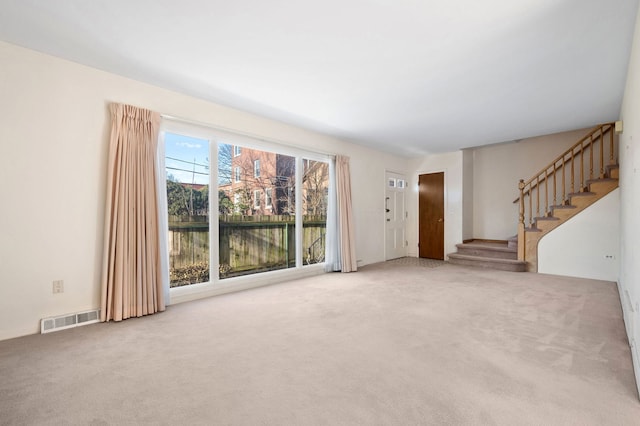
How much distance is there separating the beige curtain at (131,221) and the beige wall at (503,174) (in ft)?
22.5

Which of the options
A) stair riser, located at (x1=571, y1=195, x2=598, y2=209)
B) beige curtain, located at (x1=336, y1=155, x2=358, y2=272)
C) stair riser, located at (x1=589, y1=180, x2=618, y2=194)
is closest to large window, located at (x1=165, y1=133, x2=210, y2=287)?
beige curtain, located at (x1=336, y1=155, x2=358, y2=272)

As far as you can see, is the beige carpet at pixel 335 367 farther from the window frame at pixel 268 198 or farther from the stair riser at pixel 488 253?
the stair riser at pixel 488 253

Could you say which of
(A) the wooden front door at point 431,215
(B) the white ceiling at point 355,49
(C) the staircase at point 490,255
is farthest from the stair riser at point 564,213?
(A) the wooden front door at point 431,215

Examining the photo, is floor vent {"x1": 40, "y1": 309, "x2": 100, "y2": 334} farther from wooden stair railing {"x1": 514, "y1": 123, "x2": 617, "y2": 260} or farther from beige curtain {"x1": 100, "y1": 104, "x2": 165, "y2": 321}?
wooden stair railing {"x1": 514, "y1": 123, "x2": 617, "y2": 260}

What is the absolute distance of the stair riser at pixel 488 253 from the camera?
5770 millimetres

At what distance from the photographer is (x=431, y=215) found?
7.24 meters

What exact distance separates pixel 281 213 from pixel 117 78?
282 centimetres

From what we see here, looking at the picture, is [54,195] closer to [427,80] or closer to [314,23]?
[314,23]

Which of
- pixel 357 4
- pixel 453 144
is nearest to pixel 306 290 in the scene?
pixel 357 4

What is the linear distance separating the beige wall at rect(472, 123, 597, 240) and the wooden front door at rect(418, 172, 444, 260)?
0.88 metres

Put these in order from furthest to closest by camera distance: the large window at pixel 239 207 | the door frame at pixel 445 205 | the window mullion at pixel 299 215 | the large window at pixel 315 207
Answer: the door frame at pixel 445 205 → the large window at pixel 315 207 → the window mullion at pixel 299 215 → the large window at pixel 239 207

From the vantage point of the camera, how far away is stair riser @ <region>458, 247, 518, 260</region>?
5770 mm

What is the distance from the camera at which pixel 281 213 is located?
503 cm

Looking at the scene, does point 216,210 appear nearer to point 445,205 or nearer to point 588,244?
A: point 445,205
